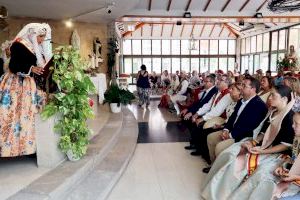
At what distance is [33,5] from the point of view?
24.6 feet

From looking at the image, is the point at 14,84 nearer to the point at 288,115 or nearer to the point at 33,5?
the point at 288,115

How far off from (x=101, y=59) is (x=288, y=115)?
359 inches

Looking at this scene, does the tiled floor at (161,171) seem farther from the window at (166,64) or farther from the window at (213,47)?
the window at (213,47)

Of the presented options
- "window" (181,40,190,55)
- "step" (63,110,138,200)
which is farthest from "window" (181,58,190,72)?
"step" (63,110,138,200)

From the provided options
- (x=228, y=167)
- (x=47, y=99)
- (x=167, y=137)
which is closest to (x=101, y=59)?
(x=167, y=137)

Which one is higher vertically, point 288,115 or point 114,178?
point 288,115

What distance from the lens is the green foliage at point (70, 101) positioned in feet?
9.80

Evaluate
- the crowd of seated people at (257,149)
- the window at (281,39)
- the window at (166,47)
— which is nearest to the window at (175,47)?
the window at (166,47)

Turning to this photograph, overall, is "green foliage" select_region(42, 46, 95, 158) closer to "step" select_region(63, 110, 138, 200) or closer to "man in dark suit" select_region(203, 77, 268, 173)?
"step" select_region(63, 110, 138, 200)

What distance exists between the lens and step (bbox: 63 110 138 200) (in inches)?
111

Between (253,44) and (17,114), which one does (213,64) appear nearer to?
(253,44)

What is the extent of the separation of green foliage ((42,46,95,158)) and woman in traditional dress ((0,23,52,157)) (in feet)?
0.59

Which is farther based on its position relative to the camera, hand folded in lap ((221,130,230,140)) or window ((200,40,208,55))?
window ((200,40,208,55))

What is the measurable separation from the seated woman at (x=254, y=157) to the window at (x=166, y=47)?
18661 millimetres
